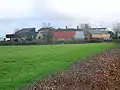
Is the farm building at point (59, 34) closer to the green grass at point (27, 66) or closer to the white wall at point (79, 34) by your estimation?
the white wall at point (79, 34)

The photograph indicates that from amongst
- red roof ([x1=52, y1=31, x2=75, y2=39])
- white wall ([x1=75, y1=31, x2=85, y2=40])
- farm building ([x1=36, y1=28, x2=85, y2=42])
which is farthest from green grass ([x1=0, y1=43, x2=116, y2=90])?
white wall ([x1=75, y1=31, x2=85, y2=40])

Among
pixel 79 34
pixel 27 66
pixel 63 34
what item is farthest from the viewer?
pixel 79 34

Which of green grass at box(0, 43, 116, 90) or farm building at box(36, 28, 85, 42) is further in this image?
farm building at box(36, 28, 85, 42)

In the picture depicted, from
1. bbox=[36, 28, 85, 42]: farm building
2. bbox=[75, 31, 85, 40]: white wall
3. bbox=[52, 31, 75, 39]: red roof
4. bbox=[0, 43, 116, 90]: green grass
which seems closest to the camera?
bbox=[0, 43, 116, 90]: green grass

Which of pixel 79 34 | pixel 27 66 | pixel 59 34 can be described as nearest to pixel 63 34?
pixel 59 34

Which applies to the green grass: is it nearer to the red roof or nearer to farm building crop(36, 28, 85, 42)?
farm building crop(36, 28, 85, 42)

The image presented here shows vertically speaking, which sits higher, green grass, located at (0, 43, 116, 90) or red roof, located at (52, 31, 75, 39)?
red roof, located at (52, 31, 75, 39)

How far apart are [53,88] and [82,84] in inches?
57.9

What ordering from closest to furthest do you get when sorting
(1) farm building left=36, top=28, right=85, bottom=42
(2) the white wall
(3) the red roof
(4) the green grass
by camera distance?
(4) the green grass → (1) farm building left=36, top=28, right=85, bottom=42 → (3) the red roof → (2) the white wall

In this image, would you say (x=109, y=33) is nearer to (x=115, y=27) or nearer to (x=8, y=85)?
(x=115, y=27)

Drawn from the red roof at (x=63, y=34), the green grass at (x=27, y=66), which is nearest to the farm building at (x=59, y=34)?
the red roof at (x=63, y=34)

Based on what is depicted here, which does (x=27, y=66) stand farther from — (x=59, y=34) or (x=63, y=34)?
(x=63, y=34)

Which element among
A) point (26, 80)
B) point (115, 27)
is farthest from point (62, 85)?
point (115, 27)

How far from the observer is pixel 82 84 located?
45.1 feet
